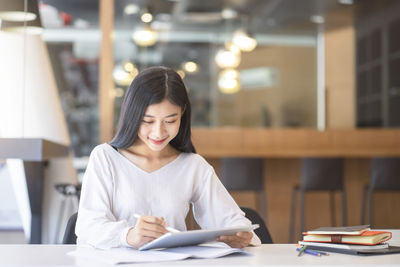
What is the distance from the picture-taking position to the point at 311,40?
8555 millimetres

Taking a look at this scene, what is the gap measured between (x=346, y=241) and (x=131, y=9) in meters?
6.71

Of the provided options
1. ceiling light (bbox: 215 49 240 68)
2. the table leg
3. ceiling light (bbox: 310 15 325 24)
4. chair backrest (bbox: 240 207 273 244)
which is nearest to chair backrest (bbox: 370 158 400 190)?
the table leg

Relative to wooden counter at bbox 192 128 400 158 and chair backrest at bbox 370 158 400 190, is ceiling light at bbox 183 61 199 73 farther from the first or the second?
chair backrest at bbox 370 158 400 190

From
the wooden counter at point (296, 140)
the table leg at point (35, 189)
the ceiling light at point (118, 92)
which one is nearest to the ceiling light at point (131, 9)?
the ceiling light at point (118, 92)

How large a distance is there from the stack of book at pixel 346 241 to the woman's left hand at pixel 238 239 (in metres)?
0.14

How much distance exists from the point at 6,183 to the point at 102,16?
5.92 ft

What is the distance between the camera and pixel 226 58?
27.1 feet

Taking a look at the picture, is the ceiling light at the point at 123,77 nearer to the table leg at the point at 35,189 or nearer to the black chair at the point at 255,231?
the table leg at the point at 35,189

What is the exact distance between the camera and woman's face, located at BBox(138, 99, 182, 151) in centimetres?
161

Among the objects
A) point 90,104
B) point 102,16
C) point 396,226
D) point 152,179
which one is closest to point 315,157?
point 396,226

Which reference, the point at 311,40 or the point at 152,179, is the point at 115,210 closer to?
the point at 152,179

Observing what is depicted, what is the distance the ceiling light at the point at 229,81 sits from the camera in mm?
8578

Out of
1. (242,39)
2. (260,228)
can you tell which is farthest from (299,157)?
(260,228)

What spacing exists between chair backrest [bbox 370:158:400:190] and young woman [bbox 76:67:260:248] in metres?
3.60
